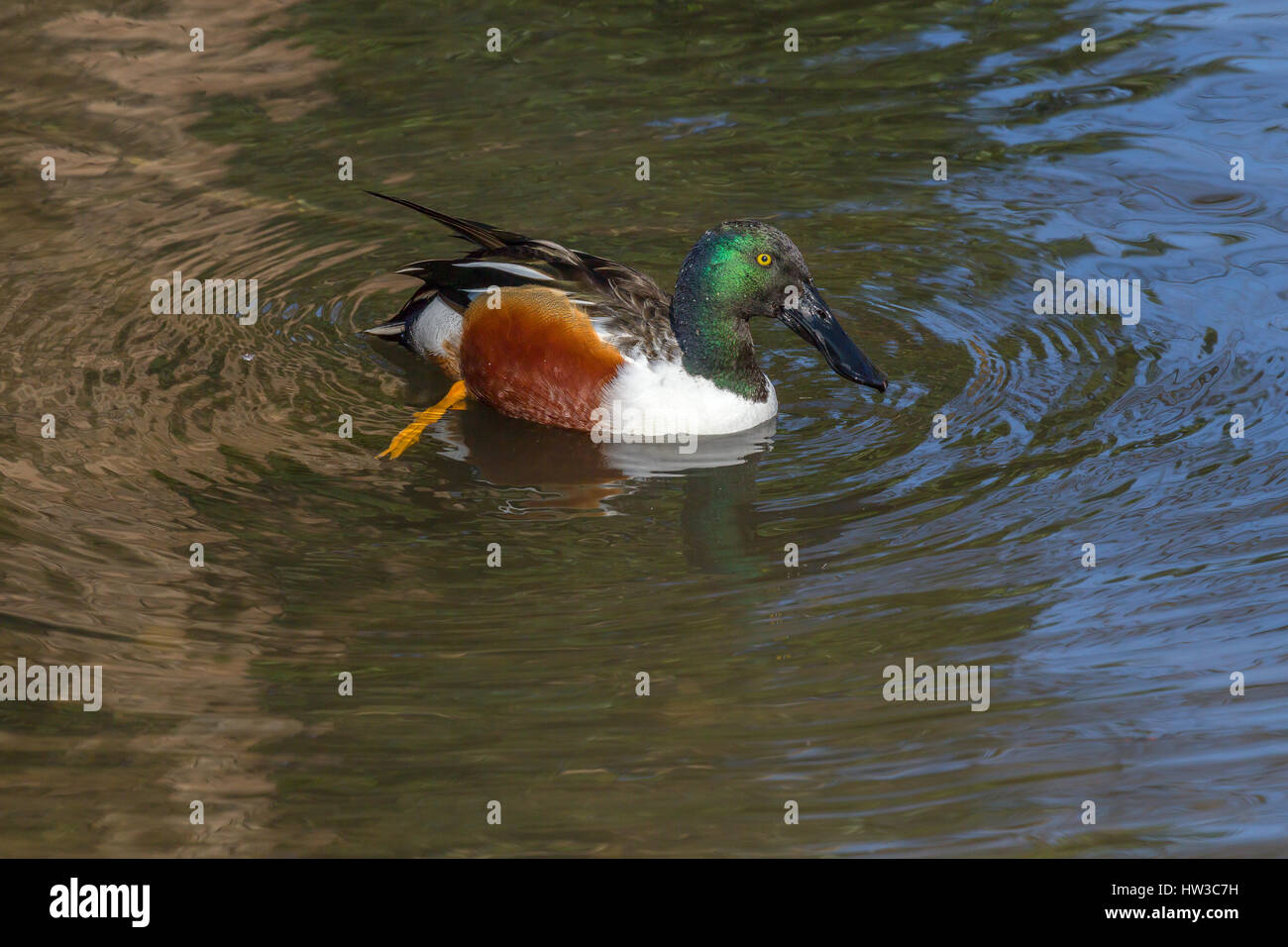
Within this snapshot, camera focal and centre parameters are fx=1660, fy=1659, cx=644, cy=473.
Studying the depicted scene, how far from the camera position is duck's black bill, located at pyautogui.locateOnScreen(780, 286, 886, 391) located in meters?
7.05

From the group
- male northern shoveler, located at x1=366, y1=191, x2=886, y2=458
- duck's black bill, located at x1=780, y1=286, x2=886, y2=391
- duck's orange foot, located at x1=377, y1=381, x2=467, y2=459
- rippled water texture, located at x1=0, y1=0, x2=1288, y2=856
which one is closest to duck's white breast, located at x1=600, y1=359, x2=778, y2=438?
male northern shoveler, located at x1=366, y1=191, x2=886, y2=458

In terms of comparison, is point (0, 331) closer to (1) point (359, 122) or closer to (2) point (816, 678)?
(1) point (359, 122)

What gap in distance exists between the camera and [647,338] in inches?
285

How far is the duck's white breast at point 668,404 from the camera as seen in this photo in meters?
7.20

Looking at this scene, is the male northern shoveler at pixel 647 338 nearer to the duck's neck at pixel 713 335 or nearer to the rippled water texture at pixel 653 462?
→ the duck's neck at pixel 713 335

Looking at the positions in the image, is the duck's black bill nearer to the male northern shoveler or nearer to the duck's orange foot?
the male northern shoveler

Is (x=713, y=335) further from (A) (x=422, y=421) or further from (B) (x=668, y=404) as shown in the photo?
(A) (x=422, y=421)

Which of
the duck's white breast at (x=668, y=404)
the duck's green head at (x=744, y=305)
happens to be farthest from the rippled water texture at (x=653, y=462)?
the duck's green head at (x=744, y=305)

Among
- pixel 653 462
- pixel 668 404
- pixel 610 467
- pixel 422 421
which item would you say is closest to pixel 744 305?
pixel 668 404

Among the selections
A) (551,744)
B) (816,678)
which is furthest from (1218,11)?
(551,744)

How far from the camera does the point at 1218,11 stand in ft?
36.8

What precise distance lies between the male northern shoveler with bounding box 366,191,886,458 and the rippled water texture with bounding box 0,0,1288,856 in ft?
0.68

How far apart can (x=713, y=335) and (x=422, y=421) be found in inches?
53.3

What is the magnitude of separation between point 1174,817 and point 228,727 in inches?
111
